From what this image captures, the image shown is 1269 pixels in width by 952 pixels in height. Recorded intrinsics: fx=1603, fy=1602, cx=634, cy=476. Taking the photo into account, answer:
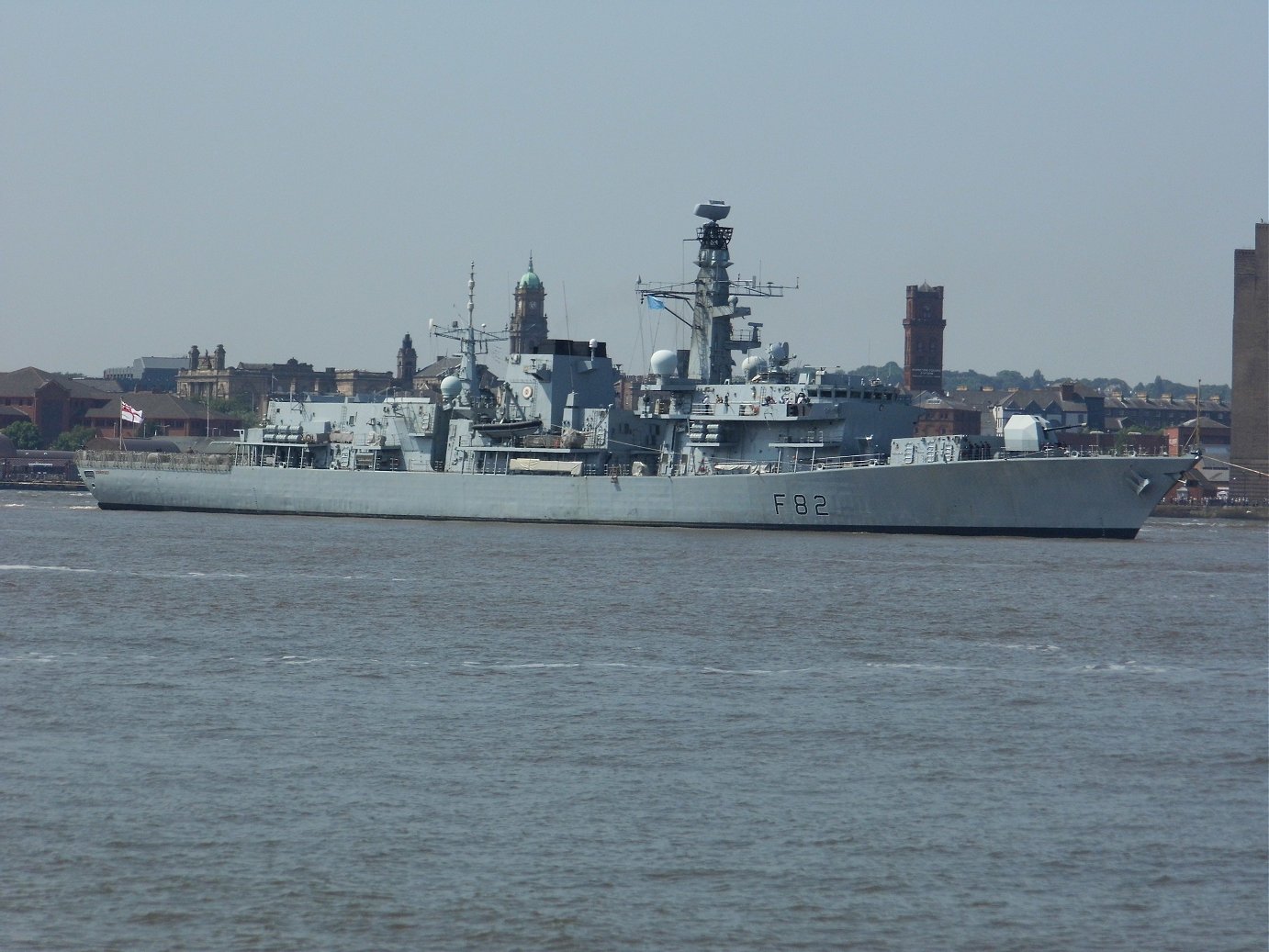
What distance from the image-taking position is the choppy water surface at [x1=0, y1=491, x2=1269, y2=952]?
11.4 meters

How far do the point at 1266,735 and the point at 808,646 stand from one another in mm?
7715

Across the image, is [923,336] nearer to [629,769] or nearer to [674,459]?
[674,459]

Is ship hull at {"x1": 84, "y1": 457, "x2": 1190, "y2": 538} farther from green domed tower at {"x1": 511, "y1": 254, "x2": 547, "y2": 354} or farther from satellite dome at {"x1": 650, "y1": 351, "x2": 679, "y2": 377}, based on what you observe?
green domed tower at {"x1": 511, "y1": 254, "x2": 547, "y2": 354}

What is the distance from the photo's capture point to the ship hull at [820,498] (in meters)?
43.7

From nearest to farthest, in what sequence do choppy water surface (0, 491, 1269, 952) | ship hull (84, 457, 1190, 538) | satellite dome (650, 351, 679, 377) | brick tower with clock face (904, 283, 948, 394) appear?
choppy water surface (0, 491, 1269, 952), ship hull (84, 457, 1190, 538), satellite dome (650, 351, 679, 377), brick tower with clock face (904, 283, 948, 394)

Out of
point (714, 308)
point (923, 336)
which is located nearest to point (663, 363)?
point (714, 308)

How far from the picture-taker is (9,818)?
1330 cm

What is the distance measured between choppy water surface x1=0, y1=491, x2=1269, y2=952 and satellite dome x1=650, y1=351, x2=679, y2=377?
2229 centimetres

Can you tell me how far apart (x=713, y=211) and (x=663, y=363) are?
573 cm

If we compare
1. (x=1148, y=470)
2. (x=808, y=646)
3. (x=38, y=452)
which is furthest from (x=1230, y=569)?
(x=38, y=452)

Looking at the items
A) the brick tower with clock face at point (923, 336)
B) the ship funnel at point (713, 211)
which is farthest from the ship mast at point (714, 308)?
the brick tower with clock face at point (923, 336)

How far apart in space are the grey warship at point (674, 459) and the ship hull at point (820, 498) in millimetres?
51

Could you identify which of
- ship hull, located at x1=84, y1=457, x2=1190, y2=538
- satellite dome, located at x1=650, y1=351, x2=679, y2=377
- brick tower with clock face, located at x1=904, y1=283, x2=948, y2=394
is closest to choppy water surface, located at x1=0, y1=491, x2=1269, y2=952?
ship hull, located at x1=84, y1=457, x2=1190, y2=538

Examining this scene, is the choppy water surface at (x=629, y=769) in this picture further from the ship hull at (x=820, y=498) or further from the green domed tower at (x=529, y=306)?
the green domed tower at (x=529, y=306)
